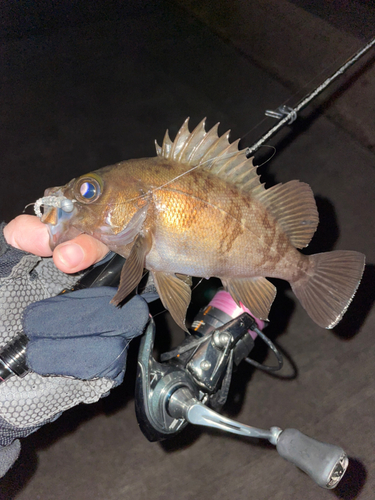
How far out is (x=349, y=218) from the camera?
269 cm

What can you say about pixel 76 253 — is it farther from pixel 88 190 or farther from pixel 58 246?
pixel 88 190

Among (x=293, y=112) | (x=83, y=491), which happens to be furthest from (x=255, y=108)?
(x=83, y=491)

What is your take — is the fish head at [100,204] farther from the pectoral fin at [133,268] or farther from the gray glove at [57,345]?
the gray glove at [57,345]

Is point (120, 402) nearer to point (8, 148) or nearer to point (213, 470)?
point (213, 470)

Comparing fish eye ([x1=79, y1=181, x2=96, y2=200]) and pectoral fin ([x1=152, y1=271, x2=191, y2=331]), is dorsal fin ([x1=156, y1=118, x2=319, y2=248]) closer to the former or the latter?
fish eye ([x1=79, y1=181, x2=96, y2=200])

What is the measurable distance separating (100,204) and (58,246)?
0.61 feet

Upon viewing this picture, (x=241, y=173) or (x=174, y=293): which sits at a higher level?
(x=241, y=173)

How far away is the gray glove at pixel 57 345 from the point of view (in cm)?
106

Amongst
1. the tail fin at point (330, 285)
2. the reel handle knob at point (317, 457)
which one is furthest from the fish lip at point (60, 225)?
the reel handle knob at point (317, 457)

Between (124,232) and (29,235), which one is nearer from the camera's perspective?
(124,232)

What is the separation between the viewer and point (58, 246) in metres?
1.02

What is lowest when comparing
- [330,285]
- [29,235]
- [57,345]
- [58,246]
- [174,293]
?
[57,345]

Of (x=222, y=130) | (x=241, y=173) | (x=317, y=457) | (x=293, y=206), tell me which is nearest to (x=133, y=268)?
(x=241, y=173)

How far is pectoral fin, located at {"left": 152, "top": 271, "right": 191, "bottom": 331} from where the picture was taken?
106 centimetres
